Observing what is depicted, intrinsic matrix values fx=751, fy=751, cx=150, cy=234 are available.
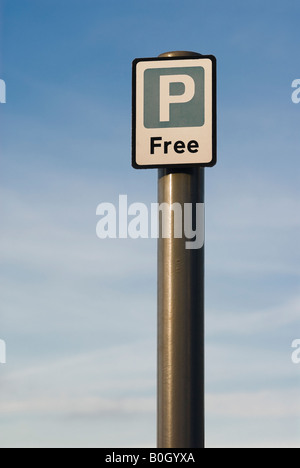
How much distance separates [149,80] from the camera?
4086mm

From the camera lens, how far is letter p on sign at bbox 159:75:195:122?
401cm

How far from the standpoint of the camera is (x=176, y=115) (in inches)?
158

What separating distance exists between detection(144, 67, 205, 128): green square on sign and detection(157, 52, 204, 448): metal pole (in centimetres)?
29

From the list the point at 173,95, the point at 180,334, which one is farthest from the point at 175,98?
the point at 180,334

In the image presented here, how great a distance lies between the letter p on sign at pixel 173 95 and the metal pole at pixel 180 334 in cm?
35

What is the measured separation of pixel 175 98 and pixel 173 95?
2 cm

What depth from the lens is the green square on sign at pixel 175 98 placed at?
4000 millimetres

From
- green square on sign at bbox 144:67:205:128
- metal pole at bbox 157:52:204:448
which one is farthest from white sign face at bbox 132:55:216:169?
metal pole at bbox 157:52:204:448

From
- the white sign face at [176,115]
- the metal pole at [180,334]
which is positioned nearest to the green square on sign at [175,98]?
the white sign face at [176,115]

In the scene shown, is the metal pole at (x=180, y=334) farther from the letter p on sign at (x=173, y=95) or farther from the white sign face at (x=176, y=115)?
the letter p on sign at (x=173, y=95)
